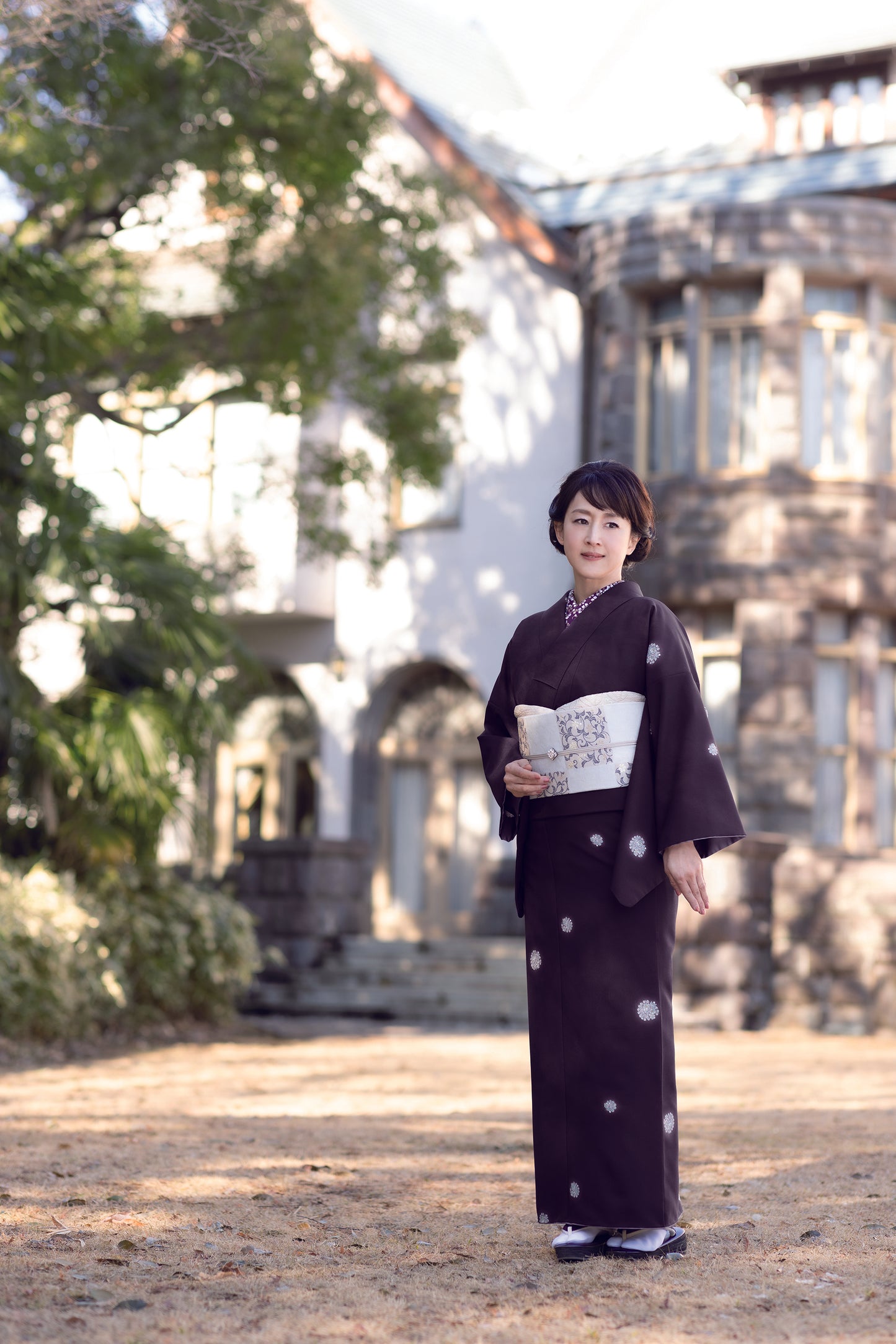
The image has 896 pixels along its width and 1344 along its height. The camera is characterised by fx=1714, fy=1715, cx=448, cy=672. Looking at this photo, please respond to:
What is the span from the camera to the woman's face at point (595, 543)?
15.1 feet

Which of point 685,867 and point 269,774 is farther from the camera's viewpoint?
point 269,774

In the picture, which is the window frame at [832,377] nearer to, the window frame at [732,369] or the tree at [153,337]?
the window frame at [732,369]

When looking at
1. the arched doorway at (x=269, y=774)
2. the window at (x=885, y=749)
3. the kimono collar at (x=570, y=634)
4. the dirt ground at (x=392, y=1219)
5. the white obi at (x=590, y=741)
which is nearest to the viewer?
the dirt ground at (x=392, y=1219)

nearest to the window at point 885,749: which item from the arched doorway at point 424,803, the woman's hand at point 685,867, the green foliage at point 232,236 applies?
the arched doorway at point 424,803

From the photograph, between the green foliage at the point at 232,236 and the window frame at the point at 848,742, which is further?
the window frame at the point at 848,742

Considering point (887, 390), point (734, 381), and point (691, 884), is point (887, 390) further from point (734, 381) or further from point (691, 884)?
point (691, 884)

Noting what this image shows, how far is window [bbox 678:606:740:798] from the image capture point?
15734 millimetres

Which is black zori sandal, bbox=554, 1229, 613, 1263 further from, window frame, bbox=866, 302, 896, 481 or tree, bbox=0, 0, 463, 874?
window frame, bbox=866, 302, 896, 481

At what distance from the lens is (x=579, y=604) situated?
4.66 m

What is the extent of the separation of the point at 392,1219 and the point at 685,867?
1491 mm

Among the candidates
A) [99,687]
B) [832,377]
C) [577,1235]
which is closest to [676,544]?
[832,377]

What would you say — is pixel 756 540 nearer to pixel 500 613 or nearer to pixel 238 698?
pixel 500 613

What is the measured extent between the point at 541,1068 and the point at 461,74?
20822mm

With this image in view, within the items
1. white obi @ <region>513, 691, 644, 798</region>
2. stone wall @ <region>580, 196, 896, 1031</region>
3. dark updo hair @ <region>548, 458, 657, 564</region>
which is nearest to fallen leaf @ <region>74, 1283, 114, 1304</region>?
white obi @ <region>513, 691, 644, 798</region>
